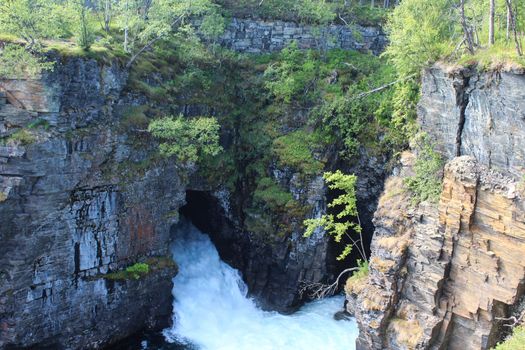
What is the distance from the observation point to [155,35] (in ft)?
81.9

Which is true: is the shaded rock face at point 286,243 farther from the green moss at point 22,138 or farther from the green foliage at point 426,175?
the green moss at point 22,138

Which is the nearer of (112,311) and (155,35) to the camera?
(112,311)

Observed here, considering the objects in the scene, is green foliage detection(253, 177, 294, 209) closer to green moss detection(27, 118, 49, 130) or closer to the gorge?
the gorge

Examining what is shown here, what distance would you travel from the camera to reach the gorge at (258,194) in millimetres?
15680

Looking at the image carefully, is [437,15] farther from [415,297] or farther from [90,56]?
[90,56]

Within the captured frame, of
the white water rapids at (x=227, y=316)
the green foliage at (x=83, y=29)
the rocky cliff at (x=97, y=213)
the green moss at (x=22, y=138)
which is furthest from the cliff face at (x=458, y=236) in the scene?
the green foliage at (x=83, y=29)

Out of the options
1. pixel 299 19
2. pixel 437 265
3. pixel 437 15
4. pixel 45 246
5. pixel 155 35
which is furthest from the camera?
pixel 299 19

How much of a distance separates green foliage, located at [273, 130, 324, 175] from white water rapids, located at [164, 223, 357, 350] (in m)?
6.60

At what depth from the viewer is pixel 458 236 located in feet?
51.9

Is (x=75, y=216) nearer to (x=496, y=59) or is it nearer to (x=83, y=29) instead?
(x=83, y=29)

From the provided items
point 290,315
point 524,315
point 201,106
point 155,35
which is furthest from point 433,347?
point 155,35

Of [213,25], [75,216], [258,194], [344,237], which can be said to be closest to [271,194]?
[258,194]

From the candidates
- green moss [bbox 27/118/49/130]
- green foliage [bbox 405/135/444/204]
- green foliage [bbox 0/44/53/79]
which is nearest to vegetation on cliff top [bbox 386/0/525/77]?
green foliage [bbox 405/135/444/204]

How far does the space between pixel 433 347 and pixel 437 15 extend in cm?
1122
